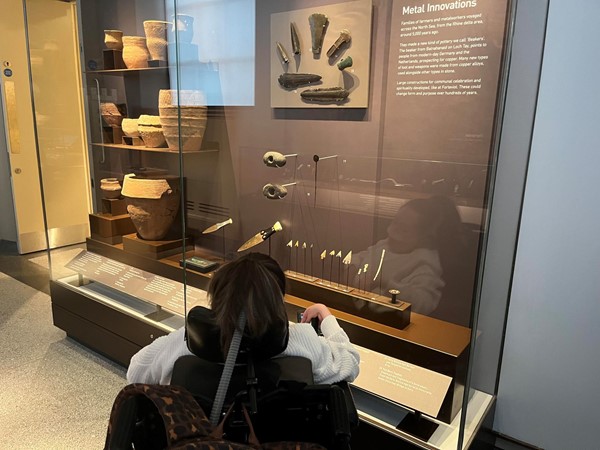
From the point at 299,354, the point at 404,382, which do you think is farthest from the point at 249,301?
the point at 404,382

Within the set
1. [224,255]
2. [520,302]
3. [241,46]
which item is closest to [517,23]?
[520,302]

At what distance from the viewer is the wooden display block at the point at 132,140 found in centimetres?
286

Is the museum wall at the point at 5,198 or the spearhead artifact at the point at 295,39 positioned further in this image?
the museum wall at the point at 5,198

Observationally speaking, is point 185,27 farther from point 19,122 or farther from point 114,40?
point 19,122

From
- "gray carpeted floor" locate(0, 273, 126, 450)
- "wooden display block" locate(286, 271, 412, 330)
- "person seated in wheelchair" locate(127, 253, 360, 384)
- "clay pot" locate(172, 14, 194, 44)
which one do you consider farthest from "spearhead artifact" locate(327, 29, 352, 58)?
"gray carpeted floor" locate(0, 273, 126, 450)

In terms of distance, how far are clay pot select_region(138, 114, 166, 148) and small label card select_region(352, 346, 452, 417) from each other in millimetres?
1753

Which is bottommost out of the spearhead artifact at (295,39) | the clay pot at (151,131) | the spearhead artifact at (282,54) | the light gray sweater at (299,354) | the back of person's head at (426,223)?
the light gray sweater at (299,354)

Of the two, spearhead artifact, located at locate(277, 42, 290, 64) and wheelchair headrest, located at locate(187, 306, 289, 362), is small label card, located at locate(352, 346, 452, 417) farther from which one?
spearhead artifact, located at locate(277, 42, 290, 64)

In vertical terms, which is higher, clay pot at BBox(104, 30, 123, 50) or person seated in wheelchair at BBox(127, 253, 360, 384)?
clay pot at BBox(104, 30, 123, 50)

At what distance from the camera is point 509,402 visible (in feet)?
6.32

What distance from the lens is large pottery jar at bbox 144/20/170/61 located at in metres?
2.68

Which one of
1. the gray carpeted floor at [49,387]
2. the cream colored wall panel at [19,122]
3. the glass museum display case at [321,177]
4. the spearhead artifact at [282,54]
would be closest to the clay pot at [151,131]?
the glass museum display case at [321,177]

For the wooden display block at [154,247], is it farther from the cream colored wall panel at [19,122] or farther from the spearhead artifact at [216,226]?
the cream colored wall panel at [19,122]

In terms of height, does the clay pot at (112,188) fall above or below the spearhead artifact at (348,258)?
above
